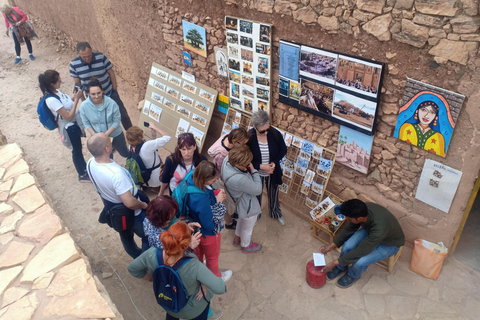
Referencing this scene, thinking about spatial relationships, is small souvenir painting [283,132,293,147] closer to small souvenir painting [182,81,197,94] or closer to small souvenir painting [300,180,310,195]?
small souvenir painting [300,180,310,195]

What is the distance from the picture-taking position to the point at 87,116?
552 cm

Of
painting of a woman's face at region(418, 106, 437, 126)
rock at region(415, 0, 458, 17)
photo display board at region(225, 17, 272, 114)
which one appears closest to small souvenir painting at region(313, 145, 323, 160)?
photo display board at region(225, 17, 272, 114)

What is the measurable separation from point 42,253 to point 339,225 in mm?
3587

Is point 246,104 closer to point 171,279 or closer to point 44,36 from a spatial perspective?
point 171,279

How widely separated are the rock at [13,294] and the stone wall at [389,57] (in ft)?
12.6

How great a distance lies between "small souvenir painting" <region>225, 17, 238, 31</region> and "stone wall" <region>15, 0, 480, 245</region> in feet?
0.28

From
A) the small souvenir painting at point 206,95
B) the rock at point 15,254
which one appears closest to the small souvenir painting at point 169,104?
the small souvenir painting at point 206,95

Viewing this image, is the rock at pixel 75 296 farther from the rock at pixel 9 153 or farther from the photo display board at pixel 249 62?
the photo display board at pixel 249 62

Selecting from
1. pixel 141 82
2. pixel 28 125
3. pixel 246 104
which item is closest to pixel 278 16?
pixel 246 104

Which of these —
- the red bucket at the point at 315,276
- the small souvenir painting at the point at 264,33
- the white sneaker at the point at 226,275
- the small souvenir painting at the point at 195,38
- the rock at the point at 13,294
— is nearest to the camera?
the rock at the point at 13,294

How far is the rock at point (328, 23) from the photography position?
4078 mm

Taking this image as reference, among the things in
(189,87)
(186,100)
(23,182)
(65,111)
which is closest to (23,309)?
(23,182)

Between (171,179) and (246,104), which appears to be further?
(246,104)

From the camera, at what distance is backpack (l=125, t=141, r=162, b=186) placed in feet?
16.5
